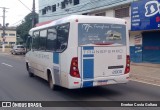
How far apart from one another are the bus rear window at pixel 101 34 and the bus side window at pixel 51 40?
159cm

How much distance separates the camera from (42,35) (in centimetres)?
1246

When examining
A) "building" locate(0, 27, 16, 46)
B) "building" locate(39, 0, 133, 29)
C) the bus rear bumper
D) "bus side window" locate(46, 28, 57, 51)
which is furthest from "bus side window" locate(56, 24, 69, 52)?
"building" locate(0, 27, 16, 46)

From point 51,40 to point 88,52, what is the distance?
2219mm

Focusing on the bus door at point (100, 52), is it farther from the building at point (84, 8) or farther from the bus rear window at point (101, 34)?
the building at point (84, 8)

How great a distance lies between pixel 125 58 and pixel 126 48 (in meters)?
0.36

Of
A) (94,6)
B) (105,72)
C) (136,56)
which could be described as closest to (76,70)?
(105,72)

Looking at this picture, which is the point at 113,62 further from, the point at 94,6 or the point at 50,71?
the point at 94,6

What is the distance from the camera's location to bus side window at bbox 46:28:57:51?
10663mm

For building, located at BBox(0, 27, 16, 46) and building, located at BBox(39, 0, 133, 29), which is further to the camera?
building, located at BBox(0, 27, 16, 46)

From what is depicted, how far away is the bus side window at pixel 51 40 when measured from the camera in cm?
1066

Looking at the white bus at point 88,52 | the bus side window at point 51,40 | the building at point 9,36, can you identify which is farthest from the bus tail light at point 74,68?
the building at point 9,36

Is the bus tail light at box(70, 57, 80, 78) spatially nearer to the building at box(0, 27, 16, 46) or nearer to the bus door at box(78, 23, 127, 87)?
the bus door at box(78, 23, 127, 87)

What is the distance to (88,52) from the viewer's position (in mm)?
9398

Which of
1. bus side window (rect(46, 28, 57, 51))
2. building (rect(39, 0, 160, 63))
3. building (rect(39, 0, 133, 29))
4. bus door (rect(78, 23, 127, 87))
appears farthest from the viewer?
building (rect(39, 0, 133, 29))
